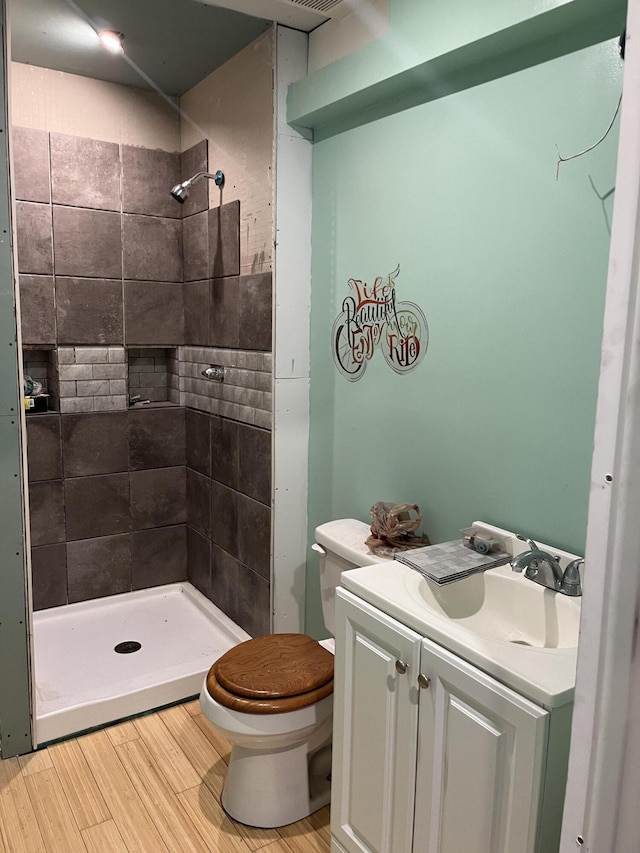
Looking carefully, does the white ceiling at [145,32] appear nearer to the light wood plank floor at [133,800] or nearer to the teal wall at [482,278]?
the teal wall at [482,278]

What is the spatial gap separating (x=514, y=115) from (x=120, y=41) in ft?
5.63

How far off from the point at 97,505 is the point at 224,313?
1136 mm

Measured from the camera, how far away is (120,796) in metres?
2.08

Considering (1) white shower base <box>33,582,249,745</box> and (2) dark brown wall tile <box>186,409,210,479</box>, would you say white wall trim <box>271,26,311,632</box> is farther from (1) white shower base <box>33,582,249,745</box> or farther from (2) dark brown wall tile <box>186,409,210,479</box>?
(2) dark brown wall tile <box>186,409,210,479</box>

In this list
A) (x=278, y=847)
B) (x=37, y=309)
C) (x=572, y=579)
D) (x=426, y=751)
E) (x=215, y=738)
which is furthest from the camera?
(x=37, y=309)

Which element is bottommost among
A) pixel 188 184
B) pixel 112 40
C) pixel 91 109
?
pixel 188 184

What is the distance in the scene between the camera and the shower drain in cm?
290

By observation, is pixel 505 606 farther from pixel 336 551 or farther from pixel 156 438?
pixel 156 438

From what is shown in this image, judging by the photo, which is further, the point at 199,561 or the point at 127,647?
the point at 199,561

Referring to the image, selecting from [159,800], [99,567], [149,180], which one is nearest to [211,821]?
[159,800]

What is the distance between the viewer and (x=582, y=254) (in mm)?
1562

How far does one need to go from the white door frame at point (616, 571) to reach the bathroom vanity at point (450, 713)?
1.29 feet

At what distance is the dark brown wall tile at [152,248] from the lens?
3.15 meters

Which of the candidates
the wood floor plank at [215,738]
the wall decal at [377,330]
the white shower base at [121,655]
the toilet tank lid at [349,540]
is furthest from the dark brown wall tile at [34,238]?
the wood floor plank at [215,738]
